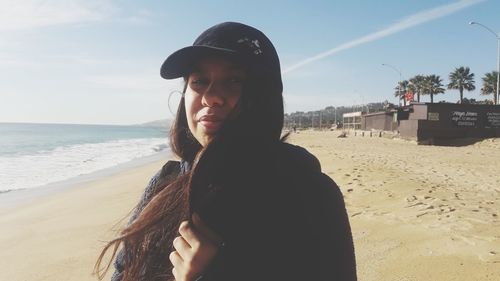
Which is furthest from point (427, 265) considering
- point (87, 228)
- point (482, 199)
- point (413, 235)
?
point (87, 228)

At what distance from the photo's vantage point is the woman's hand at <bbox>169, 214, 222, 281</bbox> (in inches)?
38.5

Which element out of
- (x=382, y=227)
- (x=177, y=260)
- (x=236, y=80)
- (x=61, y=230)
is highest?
(x=236, y=80)

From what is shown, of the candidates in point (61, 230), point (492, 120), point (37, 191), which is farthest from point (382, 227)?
point (492, 120)

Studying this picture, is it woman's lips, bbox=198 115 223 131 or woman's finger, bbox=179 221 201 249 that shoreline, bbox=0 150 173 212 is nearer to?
woman's lips, bbox=198 115 223 131

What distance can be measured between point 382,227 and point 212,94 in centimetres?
519

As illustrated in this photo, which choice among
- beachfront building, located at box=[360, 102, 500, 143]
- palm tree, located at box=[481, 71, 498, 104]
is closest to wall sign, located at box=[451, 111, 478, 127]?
beachfront building, located at box=[360, 102, 500, 143]

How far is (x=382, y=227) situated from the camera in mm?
5770

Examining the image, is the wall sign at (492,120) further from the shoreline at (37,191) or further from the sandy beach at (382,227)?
the shoreline at (37,191)

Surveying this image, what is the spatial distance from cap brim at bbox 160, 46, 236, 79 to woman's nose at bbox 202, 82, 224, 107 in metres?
0.10

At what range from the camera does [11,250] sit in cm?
652

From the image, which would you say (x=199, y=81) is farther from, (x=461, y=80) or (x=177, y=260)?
(x=461, y=80)

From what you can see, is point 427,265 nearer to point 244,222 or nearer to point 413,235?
point 413,235

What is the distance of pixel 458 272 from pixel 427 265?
1.00ft

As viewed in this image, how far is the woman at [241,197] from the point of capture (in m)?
0.98
